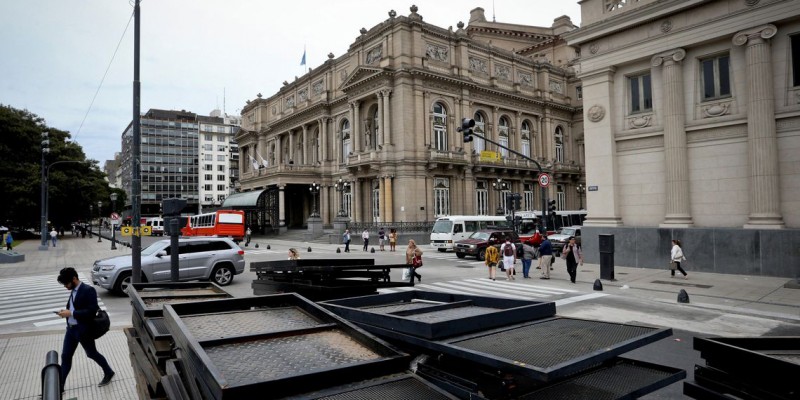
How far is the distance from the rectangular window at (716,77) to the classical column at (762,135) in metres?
1.09

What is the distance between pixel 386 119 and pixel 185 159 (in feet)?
286

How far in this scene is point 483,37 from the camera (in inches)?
2562

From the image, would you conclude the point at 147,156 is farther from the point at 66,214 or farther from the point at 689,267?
the point at 689,267

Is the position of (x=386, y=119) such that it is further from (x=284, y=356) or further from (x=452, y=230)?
(x=284, y=356)

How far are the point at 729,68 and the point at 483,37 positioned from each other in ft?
163

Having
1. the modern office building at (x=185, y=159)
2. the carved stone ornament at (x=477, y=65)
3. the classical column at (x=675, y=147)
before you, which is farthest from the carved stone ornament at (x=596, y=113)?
the modern office building at (x=185, y=159)

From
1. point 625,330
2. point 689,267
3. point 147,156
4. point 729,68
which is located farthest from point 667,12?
point 147,156

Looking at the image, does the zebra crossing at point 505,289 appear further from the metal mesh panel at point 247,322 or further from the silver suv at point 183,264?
the metal mesh panel at point 247,322

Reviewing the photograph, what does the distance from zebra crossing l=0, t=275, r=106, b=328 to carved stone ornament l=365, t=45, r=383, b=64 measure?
3430 cm

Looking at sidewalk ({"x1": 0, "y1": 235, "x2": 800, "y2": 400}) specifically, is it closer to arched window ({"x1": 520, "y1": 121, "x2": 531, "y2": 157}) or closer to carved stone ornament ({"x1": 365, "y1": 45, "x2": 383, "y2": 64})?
carved stone ornament ({"x1": 365, "y1": 45, "x2": 383, "y2": 64})

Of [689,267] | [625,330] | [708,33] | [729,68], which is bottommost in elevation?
[689,267]

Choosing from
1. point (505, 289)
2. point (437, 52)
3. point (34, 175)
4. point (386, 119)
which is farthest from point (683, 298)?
point (34, 175)

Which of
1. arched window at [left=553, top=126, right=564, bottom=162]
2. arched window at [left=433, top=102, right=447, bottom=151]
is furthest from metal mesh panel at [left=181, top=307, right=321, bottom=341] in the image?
arched window at [left=553, top=126, right=564, bottom=162]

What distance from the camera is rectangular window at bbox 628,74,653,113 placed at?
Result: 20.9 m
